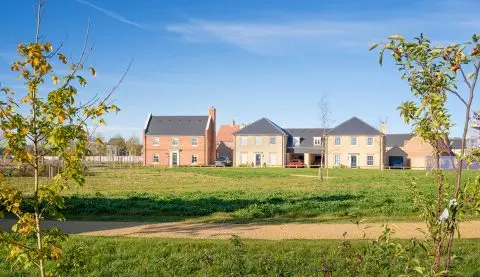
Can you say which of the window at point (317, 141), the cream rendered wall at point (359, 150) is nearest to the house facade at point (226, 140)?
the window at point (317, 141)

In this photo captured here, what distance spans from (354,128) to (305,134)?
30.6ft

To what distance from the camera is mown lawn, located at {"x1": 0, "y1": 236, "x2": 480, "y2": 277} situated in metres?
7.77

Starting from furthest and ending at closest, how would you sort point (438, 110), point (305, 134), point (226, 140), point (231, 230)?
point (226, 140) < point (305, 134) < point (231, 230) < point (438, 110)

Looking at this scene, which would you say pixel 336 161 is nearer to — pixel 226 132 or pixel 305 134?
pixel 305 134

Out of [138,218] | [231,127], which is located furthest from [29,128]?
[231,127]

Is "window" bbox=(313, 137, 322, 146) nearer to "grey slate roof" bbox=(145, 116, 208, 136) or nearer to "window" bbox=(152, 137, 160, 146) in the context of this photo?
"grey slate roof" bbox=(145, 116, 208, 136)

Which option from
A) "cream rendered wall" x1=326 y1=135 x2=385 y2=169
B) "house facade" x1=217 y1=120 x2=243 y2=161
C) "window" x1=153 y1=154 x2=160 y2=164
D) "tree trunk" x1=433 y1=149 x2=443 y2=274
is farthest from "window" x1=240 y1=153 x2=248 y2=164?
"tree trunk" x1=433 y1=149 x2=443 y2=274

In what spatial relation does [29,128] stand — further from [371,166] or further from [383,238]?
[371,166]

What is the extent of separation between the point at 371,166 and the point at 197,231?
179 ft

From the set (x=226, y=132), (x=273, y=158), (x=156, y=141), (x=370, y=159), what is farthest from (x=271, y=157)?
(x=226, y=132)

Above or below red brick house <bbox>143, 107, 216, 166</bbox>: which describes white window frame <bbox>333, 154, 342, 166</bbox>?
below

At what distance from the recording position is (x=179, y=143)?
69562 mm

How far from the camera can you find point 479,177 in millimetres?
3283

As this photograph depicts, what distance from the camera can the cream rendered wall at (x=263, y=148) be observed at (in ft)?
222
